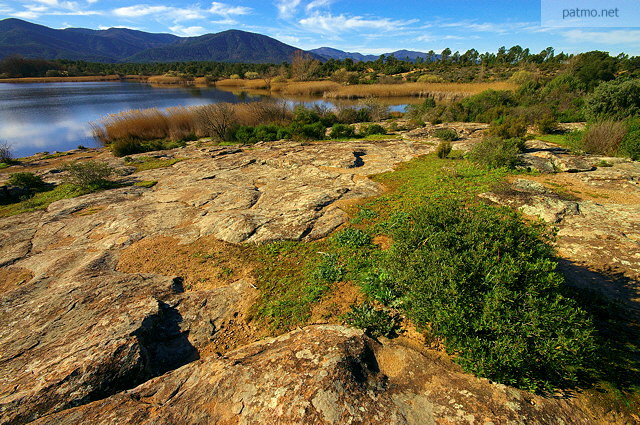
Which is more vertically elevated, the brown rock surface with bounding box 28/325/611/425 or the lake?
the lake

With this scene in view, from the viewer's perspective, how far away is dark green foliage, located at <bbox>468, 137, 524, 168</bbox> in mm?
9250

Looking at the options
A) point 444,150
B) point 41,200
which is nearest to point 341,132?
point 444,150

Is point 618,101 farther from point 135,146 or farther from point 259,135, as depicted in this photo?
Answer: point 135,146

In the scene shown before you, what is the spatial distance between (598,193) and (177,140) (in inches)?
894

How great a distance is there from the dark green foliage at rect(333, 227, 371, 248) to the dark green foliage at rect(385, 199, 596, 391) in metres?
1.80

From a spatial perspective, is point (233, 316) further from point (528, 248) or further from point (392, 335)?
point (528, 248)

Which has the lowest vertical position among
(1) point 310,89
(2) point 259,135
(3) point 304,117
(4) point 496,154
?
(2) point 259,135

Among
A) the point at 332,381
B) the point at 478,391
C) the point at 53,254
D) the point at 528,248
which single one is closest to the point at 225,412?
the point at 332,381

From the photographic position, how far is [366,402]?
2246mm

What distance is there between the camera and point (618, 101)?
13.4m

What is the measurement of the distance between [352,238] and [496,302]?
3162 millimetres

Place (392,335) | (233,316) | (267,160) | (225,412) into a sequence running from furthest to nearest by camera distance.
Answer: (267,160) < (233,316) < (392,335) < (225,412)

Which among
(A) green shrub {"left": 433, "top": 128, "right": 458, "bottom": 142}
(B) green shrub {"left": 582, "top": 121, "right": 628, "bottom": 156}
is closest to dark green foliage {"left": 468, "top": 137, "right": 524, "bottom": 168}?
(B) green shrub {"left": 582, "top": 121, "right": 628, "bottom": 156}

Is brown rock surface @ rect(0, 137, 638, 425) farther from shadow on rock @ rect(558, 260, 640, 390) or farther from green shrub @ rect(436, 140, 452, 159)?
green shrub @ rect(436, 140, 452, 159)
